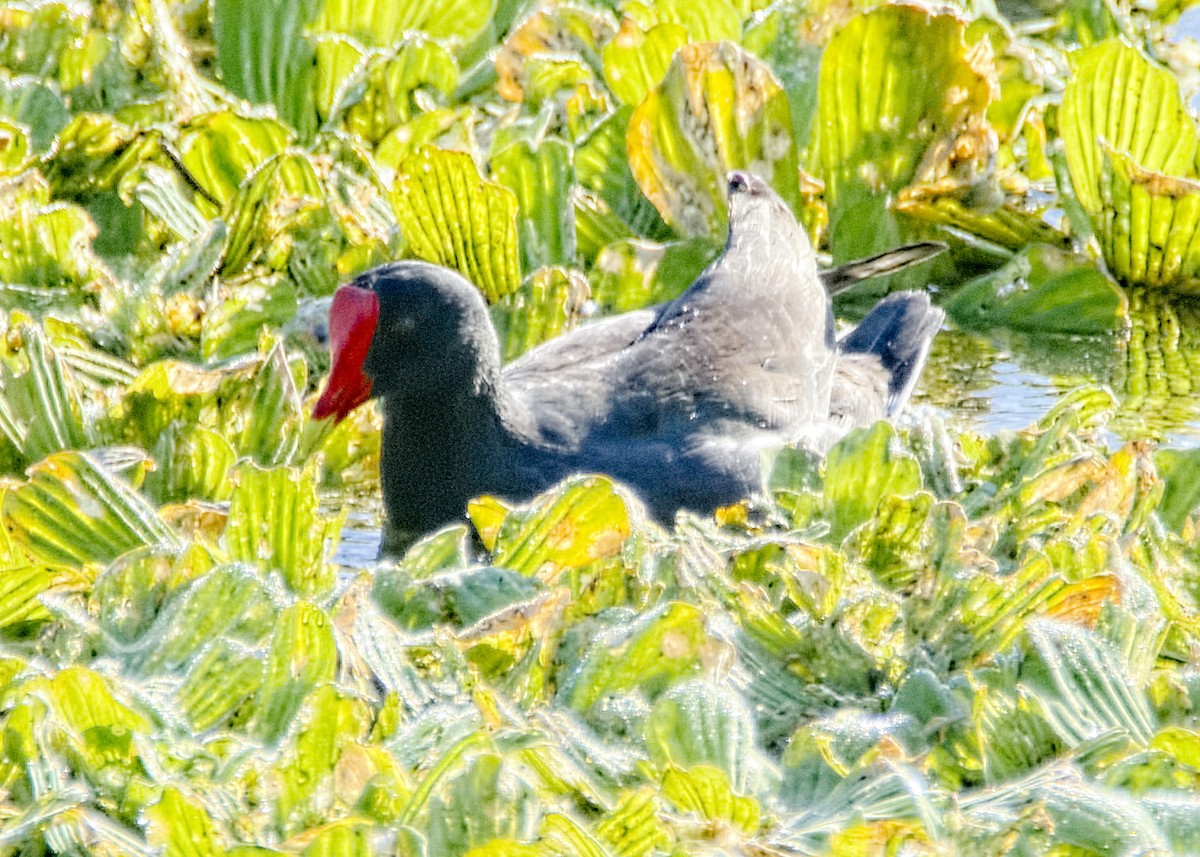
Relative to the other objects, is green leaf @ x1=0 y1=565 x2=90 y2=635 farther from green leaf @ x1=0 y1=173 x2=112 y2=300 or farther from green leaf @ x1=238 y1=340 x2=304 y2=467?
green leaf @ x1=0 y1=173 x2=112 y2=300

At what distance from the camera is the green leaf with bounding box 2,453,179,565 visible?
277 centimetres

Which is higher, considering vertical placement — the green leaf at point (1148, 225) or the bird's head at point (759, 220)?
the bird's head at point (759, 220)

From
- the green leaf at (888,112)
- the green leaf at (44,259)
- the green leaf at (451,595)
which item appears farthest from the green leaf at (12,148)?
the green leaf at (451,595)

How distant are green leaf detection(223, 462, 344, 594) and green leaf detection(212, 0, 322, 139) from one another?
265cm

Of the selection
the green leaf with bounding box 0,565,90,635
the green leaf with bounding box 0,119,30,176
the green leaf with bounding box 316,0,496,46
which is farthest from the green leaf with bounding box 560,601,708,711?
the green leaf with bounding box 316,0,496,46

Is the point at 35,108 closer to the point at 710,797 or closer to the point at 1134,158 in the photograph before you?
the point at 1134,158

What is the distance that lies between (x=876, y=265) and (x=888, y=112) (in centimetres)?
43

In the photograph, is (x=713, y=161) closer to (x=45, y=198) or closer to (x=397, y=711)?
(x=45, y=198)

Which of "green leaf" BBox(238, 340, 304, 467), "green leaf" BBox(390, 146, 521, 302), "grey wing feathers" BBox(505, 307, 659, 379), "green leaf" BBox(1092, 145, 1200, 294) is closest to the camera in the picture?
"green leaf" BBox(238, 340, 304, 467)

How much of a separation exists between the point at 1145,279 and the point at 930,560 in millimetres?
2444

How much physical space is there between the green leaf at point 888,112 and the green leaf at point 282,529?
2.40 m

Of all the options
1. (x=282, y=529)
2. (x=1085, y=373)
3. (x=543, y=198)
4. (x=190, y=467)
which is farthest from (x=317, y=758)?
(x=1085, y=373)

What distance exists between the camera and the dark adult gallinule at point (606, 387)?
11.6ft

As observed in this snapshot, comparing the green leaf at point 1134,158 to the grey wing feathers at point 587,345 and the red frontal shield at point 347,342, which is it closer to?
the grey wing feathers at point 587,345
